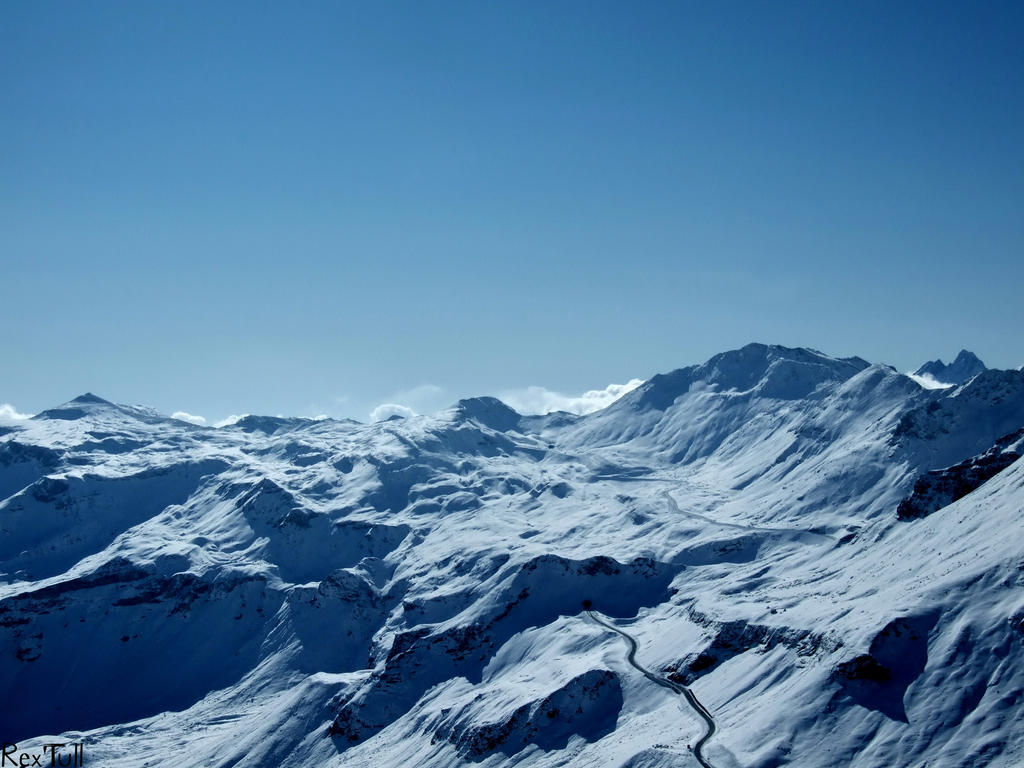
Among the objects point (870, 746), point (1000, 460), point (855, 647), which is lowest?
point (870, 746)

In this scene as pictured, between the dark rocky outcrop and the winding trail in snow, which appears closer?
the winding trail in snow

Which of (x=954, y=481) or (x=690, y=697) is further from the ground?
(x=954, y=481)

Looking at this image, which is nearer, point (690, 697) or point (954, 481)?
point (690, 697)

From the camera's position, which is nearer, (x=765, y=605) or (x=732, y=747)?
(x=732, y=747)

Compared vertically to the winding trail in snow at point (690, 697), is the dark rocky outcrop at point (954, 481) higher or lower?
higher

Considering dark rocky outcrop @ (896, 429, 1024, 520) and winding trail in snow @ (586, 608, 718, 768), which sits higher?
dark rocky outcrop @ (896, 429, 1024, 520)

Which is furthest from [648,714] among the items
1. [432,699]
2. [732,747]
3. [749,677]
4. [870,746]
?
[432,699]

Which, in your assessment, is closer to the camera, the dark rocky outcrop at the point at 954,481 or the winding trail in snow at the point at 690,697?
the winding trail in snow at the point at 690,697

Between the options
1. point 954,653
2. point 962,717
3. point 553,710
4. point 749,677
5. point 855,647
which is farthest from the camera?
point 553,710

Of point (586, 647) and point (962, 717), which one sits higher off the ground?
point (586, 647)

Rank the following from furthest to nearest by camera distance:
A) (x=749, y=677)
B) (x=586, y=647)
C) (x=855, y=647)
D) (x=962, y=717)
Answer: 1. (x=586, y=647)
2. (x=749, y=677)
3. (x=855, y=647)
4. (x=962, y=717)

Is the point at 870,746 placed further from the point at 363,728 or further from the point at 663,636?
the point at 363,728
